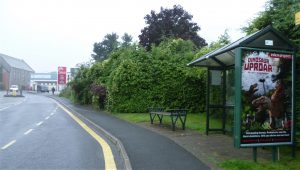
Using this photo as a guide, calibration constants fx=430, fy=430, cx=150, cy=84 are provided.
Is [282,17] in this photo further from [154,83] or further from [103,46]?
[103,46]

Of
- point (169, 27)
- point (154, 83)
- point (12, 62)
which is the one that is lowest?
point (154, 83)

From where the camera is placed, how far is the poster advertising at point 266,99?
884 centimetres

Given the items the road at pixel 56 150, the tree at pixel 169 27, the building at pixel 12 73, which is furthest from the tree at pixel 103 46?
Answer: the road at pixel 56 150

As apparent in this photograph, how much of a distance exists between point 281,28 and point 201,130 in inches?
237

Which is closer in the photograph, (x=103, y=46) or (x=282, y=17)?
(x=282, y=17)

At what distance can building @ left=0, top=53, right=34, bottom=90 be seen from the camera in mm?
133875

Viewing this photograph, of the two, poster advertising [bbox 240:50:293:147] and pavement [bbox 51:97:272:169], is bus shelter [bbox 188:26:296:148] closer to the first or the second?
poster advertising [bbox 240:50:293:147]

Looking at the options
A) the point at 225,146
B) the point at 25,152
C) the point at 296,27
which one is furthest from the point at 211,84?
the point at 25,152

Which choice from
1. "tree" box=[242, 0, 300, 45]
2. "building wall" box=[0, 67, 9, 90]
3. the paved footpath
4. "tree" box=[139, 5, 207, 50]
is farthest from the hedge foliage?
"building wall" box=[0, 67, 9, 90]

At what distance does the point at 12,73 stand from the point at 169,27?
9806 cm

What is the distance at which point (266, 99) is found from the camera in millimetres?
9031

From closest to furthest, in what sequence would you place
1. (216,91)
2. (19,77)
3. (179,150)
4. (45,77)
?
1. (179,150)
2. (216,91)
3. (45,77)
4. (19,77)

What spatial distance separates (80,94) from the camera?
38.7 metres

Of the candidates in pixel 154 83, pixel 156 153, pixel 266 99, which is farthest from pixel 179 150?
pixel 154 83
